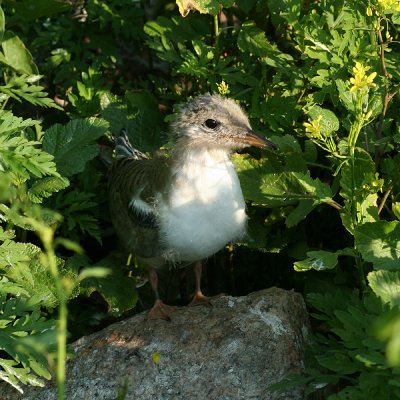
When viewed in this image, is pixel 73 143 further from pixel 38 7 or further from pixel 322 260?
pixel 322 260

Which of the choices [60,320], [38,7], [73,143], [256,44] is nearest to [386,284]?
[60,320]

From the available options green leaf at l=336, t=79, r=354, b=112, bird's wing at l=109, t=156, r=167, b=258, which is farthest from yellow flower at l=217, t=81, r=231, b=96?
green leaf at l=336, t=79, r=354, b=112

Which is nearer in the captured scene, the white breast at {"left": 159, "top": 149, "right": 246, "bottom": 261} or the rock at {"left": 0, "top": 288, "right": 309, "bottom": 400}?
the rock at {"left": 0, "top": 288, "right": 309, "bottom": 400}

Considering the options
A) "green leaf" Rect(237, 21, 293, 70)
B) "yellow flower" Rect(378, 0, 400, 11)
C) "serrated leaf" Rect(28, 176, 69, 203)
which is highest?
"yellow flower" Rect(378, 0, 400, 11)

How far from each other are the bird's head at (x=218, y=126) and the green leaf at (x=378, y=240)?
955 mm

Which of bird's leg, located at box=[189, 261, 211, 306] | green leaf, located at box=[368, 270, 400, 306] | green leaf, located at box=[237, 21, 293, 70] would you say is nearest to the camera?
green leaf, located at box=[368, 270, 400, 306]

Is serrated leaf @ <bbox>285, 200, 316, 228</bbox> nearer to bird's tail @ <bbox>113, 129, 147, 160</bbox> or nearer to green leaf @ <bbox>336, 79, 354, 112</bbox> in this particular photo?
green leaf @ <bbox>336, 79, 354, 112</bbox>

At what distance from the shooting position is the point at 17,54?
5.40 m

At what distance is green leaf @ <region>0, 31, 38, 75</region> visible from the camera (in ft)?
17.6

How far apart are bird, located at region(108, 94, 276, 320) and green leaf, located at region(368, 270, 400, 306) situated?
3.61 feet

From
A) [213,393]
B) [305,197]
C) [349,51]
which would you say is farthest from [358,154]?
[213,393]

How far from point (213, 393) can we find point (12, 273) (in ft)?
3.99

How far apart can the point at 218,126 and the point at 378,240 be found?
1.23 metres

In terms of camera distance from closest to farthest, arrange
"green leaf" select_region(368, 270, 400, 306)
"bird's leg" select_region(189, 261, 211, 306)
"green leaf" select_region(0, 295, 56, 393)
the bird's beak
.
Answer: "green leaf" select_region(368, 270, 400, 306)
"green leaf" select_region(0, 295, 56, 393)
the bird's beak
"bird's leg" select_region(189, 261, 211, 306)
